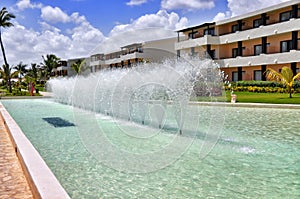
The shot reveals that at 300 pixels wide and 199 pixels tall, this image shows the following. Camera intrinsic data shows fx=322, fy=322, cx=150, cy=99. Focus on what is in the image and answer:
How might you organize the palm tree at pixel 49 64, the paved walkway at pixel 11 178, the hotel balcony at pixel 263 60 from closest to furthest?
the paved walkway at pixel 11 178, the hotel balcony at pixel 263 60, the palm tree at pixel 49 64

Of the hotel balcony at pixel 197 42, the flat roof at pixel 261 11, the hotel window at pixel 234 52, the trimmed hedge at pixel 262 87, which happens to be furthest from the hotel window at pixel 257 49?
the trimmed hedge at pixel 262 87

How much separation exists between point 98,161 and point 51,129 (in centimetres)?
551

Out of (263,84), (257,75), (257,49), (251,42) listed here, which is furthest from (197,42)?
(263,84)

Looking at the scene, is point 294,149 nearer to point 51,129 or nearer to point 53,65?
point 51,129

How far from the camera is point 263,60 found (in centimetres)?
3575

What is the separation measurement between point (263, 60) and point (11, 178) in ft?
112

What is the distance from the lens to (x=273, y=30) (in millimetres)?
34531

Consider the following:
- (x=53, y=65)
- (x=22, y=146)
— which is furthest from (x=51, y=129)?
(x=53, y=65)

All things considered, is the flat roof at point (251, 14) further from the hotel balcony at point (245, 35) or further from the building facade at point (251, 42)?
the hotel balcony at point (245, 35)

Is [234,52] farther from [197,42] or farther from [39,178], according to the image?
[39,178]

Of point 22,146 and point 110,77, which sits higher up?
point 110,77

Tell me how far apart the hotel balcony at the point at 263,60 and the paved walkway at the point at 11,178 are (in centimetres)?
3059

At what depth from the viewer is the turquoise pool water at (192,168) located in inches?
228

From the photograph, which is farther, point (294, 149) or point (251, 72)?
point (251, 72)
